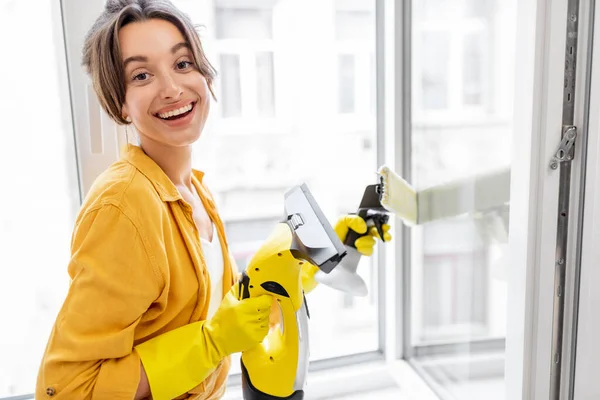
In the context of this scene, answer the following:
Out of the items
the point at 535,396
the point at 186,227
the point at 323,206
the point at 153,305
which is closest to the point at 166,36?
the point at 186,227

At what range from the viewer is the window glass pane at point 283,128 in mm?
1344

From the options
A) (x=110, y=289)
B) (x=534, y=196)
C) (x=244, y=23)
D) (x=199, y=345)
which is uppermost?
(x=244, y=23)

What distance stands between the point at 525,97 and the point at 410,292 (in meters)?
0.77

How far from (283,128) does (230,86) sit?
0.61ft

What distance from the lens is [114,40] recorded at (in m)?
0.84

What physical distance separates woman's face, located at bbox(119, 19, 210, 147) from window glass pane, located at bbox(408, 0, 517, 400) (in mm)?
561

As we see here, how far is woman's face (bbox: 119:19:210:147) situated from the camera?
0.85 metres

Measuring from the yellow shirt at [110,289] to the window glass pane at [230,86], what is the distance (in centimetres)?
57

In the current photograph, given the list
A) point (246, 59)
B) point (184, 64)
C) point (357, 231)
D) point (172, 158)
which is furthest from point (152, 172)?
point (246, 59)

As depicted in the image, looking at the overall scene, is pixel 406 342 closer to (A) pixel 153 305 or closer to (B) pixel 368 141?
(B) pixel 368 141

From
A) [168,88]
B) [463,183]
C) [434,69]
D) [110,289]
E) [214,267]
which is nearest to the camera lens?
[110,289]

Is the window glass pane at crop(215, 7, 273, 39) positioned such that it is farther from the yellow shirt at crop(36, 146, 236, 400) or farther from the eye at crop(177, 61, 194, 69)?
the yellow shirt at crop(36, 146, 236, 400)

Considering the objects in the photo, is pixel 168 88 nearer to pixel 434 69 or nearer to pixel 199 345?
pixel 199 345

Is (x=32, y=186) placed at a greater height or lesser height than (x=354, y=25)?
lesser
